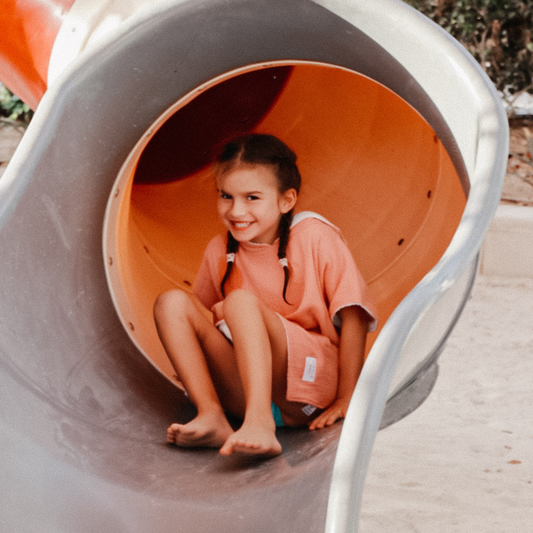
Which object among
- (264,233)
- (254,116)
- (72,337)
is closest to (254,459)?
(72,337)

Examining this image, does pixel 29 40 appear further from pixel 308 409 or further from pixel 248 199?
pixel 308 409

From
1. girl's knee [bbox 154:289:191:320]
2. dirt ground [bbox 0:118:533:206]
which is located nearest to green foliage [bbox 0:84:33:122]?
dirt ground [bbox 0:118:533:206]

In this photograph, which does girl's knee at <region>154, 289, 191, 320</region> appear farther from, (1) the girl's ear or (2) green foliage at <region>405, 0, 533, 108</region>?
(2) green foliage at <region>405, 0, 533, 108</region>

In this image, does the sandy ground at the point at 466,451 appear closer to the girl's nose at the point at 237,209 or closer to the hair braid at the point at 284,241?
the hair braid at the point at 284,241

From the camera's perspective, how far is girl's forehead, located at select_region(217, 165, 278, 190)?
154cm

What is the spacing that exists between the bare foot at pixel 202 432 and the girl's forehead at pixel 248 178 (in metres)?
0.50

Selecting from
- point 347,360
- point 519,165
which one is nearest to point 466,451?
point 347,360

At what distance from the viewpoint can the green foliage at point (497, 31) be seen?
12.8 feet

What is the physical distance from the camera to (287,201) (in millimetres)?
1604

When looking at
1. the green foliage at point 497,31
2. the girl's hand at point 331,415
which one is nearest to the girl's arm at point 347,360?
the girl's hand at point 331,415

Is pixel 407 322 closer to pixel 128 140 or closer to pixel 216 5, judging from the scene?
pixel 216 5

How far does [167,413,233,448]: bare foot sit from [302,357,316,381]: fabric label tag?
0.59ft

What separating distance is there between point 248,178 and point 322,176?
671mm

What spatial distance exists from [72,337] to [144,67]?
1.78ft
